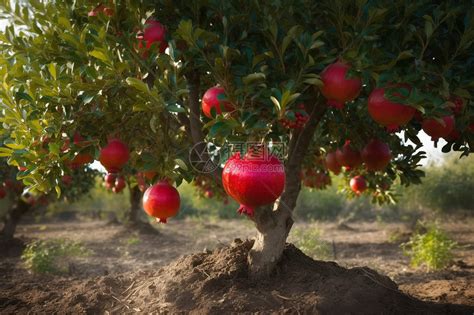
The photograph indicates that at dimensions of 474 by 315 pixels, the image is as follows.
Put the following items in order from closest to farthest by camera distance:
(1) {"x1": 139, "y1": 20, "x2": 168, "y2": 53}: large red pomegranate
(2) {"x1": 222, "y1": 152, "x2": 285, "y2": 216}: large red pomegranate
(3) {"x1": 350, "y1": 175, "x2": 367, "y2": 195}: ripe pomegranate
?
(2) {"x1": 222, "y1": 152, "x2": 285, "y2": 216}: large red pomegranate < (1) {"x1": 139, "y1": 20, "x2": 168, "y2": 53}: large red pomegranate < (3) {"x1": 350, "y1": 175, "x2": 367, "y2": 195}: ripe pomegranate

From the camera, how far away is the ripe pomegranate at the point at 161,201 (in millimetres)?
2613

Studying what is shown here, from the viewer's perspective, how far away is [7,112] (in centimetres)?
258

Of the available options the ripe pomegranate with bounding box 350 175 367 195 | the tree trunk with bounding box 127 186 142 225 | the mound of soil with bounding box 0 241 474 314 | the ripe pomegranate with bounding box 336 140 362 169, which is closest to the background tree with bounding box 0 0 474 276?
the mound of soil with bounding box 0 241 474 314

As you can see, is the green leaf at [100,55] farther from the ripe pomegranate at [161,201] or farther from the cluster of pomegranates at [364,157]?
the cluster of pomegranates at [364,157]

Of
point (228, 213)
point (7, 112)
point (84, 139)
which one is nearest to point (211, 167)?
point (84, 139)

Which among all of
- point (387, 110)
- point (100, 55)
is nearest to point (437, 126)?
point (387, 110)

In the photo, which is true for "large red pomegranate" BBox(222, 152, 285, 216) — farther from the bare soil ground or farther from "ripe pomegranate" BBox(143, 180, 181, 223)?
the bare soil ground

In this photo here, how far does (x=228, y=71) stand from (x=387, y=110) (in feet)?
2.65

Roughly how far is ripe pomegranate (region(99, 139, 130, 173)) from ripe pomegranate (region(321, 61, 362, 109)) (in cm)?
132

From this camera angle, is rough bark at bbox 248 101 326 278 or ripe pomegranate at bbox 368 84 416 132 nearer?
ripe pomegranate at bbox 368 84 416 132

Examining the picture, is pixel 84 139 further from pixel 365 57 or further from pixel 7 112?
pixel 365 57

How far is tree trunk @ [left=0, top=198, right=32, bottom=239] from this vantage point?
30.3 feet

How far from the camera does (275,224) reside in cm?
319

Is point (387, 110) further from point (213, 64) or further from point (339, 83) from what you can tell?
point (213, 64)
